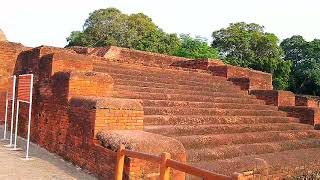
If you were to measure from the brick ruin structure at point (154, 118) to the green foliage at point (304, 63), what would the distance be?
988 inches

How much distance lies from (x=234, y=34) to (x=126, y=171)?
35.5 metres

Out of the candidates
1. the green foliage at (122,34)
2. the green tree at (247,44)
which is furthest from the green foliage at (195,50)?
the green tree at (247,44)

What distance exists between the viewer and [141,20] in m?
34.1

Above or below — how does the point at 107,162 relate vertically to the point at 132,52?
below

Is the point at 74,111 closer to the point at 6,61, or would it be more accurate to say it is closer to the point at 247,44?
the point at 6,61

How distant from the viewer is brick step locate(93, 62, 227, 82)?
7.85 metres

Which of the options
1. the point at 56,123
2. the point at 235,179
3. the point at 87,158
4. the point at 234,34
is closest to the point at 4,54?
the point at 56,123

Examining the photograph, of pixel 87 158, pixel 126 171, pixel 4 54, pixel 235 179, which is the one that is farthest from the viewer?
pixel 4 54

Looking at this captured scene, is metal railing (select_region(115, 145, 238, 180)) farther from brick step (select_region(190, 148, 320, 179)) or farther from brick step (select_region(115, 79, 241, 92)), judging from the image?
brick step (select_region(115, 79, 241, 92))

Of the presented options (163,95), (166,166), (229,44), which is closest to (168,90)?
(163,95)

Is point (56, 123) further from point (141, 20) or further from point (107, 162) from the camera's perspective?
point (141, 20)

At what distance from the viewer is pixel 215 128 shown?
20.5 feet

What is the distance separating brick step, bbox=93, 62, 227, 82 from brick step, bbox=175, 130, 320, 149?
2905 mm

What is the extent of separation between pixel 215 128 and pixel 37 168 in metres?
3.09
